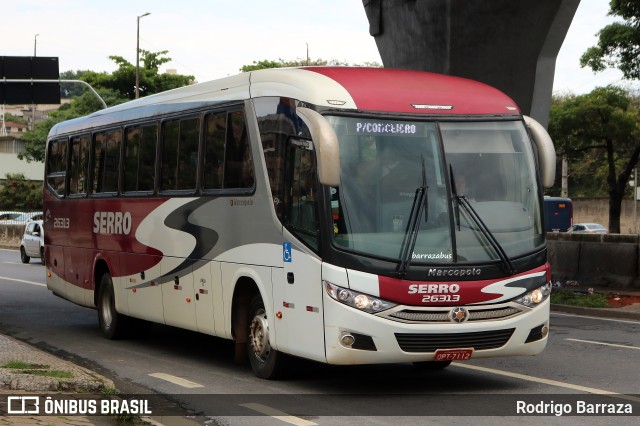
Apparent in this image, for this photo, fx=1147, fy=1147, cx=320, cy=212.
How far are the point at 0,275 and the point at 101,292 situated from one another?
16.4 metres

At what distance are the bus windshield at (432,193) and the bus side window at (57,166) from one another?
359 inches

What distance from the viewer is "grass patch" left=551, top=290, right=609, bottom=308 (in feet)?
69.5

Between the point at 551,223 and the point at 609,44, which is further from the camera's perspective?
the point at 551,223

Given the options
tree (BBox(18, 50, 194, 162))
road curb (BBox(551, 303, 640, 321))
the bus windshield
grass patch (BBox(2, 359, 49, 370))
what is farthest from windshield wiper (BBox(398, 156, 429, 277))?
tree (BBox(18, 50, 194, 162))

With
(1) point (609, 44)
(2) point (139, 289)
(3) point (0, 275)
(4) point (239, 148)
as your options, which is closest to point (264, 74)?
(4) point (239, 148)

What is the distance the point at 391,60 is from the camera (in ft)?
85.9

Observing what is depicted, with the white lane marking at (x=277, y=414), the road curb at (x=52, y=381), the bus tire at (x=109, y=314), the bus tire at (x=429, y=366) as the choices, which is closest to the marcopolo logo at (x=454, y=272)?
the white lane marking at (x=277, y=414)

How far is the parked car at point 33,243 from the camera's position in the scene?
39500 mm

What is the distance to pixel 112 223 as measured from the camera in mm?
16125

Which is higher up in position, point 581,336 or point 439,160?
point 439,160

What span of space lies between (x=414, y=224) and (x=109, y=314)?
7386mm

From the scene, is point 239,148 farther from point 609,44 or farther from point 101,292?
point 609,44

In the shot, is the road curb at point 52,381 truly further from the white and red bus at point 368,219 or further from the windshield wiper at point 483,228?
the windshield wiper at point 483,228

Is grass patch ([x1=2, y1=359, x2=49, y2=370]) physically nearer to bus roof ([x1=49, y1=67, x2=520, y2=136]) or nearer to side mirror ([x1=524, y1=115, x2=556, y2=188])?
bus roof ([x1=49, y1=67, x2=520, y2=136])
